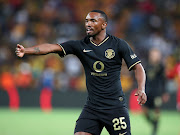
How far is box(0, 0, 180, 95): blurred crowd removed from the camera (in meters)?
17.3

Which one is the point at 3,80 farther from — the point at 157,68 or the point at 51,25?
the point at 157,68

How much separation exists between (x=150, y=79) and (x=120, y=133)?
5052mm

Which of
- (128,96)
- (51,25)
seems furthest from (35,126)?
(51,25)

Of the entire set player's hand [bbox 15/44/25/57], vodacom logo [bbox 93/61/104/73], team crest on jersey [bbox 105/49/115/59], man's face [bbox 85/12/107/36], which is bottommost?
vodacom logo [bbox 93/61/104/73]

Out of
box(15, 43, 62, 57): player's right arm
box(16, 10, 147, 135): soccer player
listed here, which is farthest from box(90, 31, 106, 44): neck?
box(15, 43, 62, 57): player's right arm

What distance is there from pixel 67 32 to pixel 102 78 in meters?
13.8

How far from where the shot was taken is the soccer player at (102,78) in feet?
18.7

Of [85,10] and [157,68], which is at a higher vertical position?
[85,10]

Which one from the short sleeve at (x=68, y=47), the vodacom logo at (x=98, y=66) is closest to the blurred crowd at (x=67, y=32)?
the short sleeve at (x=68, y=47)

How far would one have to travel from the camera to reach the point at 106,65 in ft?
18.9

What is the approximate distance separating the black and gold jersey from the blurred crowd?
35.8 feet

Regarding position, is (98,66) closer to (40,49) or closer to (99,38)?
(99,38)

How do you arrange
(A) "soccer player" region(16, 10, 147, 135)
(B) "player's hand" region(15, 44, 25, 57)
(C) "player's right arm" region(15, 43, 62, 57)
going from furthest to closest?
(A) "soccer player" region(16, 10, 147, 135) < (C) "player's right arm" region(15, 43, 62, 57) < (B) "player's hand" region(15, 44, 25, 57)

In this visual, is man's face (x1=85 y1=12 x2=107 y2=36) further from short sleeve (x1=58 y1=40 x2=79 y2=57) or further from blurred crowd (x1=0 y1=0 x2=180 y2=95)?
blurred crowd (x1=0 y1=0 x2=180 y2=95)
